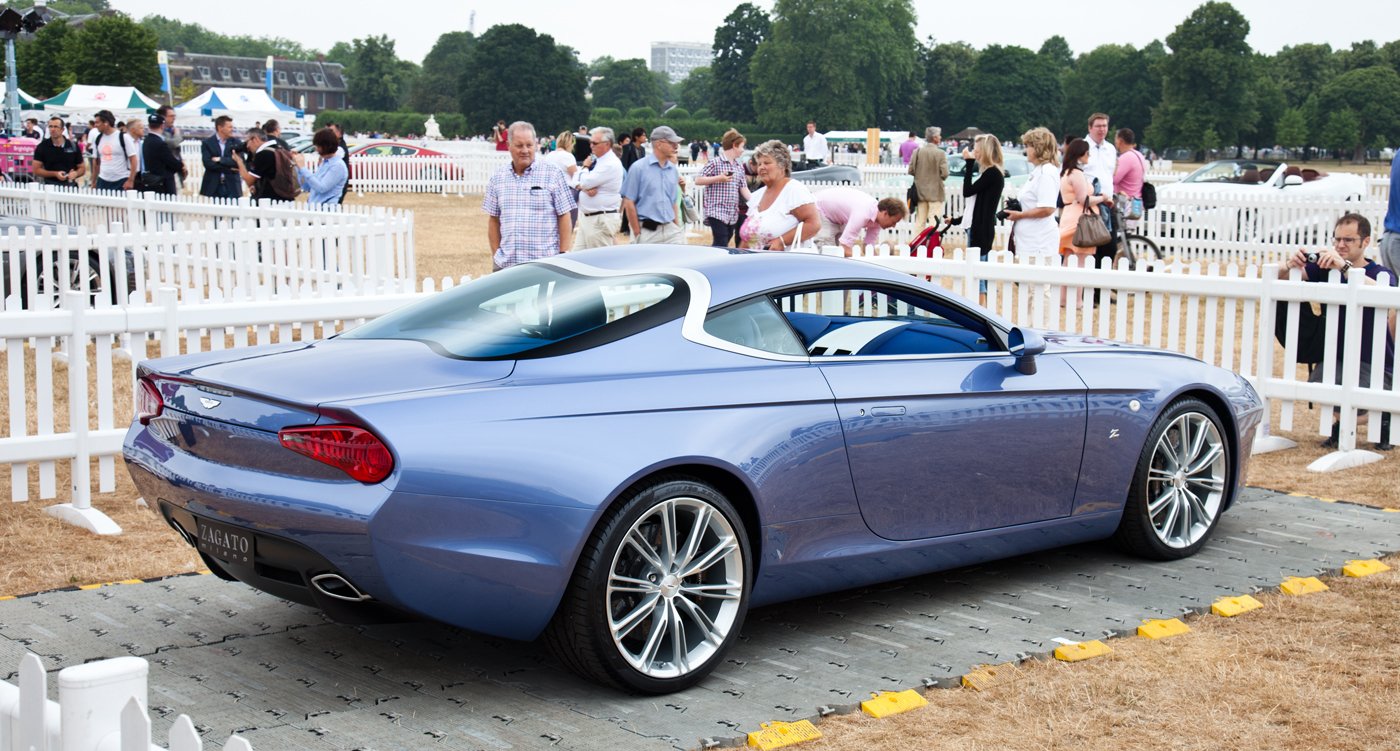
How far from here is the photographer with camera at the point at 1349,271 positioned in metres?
9.37

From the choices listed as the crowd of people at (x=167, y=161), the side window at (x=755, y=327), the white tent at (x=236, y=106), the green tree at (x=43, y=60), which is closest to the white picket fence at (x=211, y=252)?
the crowd of people at (x=167, y=161)

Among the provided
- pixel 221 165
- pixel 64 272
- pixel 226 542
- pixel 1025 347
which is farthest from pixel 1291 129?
pixel 226 542

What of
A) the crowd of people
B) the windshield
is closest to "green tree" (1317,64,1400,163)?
the windshield

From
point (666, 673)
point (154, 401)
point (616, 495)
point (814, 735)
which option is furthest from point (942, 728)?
point (154, 401)

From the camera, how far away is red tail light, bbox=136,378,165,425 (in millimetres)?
4973

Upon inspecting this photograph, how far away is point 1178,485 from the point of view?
654 cm

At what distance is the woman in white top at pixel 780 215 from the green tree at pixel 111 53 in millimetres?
97906

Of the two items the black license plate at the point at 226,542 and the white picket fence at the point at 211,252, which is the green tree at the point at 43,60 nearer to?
the white picket fence at the point at 211,252

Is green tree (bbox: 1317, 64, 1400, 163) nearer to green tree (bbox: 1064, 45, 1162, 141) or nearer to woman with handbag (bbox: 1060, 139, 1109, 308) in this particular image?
green tree (bbox: 1064, 45, 1162, 141)

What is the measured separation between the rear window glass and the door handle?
76 centimetres

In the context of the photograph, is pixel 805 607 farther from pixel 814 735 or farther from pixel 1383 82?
pixel 1383 82

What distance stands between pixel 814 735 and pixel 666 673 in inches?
21.5

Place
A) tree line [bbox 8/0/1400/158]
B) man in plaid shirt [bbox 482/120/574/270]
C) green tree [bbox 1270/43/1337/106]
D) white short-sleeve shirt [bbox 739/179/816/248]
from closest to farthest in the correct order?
man in plaid shirt [bbox 482/120/574/270], white short-sleeve shirt [bbox 739/179/816/248], tree line [bbox 8/0/1400/158], green tree [bbox 1270/43/1337/106]

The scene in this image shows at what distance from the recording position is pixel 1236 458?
6.82 metres
